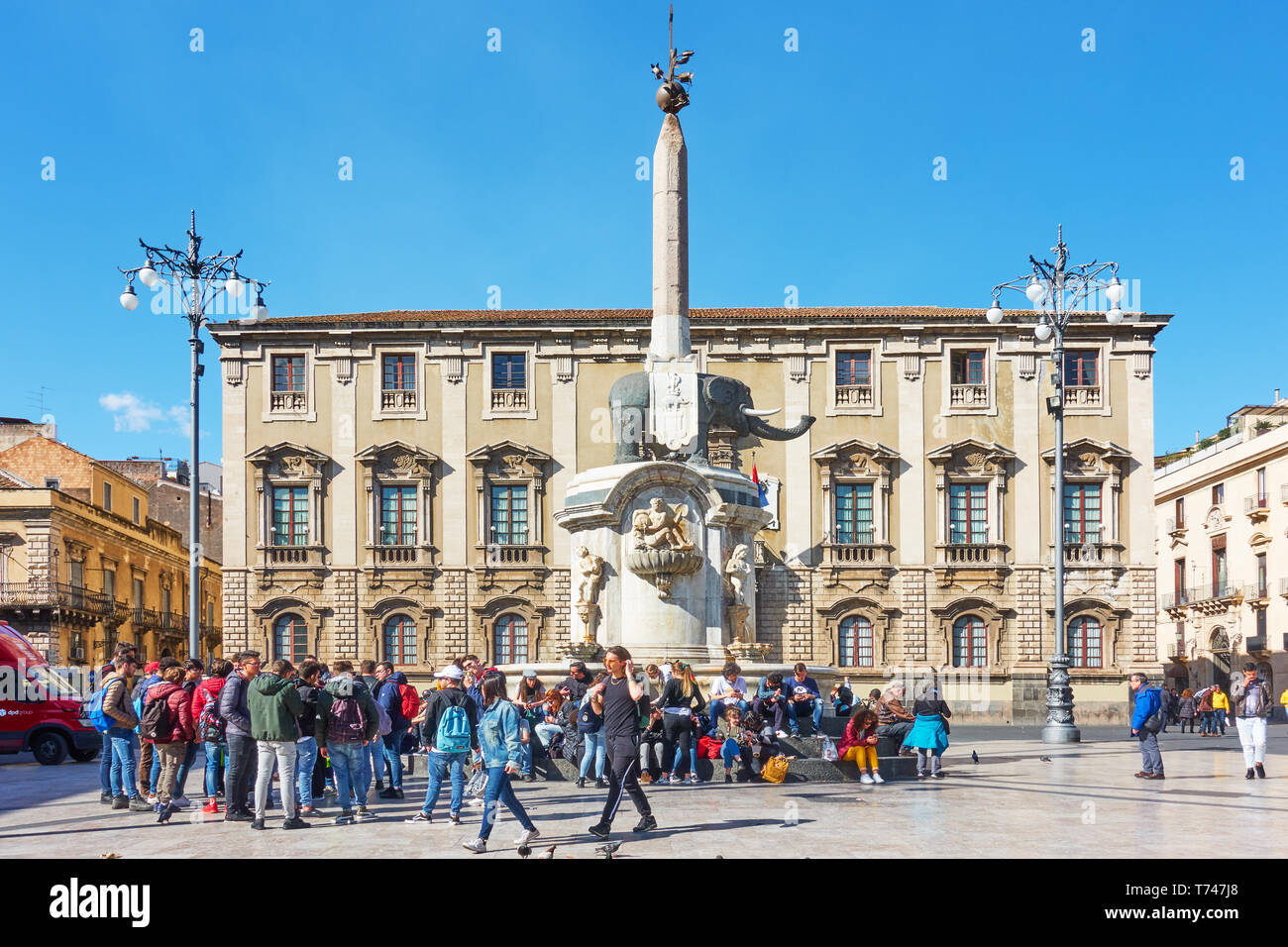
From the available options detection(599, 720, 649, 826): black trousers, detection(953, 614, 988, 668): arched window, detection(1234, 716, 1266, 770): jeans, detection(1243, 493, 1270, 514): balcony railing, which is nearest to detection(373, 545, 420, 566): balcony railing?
detection(953, 614, 988, 668): arched window

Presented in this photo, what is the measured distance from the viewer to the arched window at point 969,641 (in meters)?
42.6

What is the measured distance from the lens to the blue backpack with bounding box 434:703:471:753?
12.3 meters

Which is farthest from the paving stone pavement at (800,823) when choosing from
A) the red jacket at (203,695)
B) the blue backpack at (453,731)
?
the red jacket at (203,695)

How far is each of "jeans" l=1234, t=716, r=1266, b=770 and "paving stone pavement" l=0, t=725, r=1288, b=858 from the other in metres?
0.39

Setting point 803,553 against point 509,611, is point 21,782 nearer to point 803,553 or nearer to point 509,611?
point 509,611

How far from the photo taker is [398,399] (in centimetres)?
4412

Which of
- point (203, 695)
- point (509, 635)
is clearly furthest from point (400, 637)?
point (203, 695)

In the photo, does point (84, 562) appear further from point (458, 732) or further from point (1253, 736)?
point (1253, 736)

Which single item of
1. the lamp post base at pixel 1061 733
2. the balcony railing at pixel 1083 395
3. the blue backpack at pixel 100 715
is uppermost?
the balcony railing at pixel 1083 395

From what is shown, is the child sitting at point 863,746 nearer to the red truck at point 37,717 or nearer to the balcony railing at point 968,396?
the red truck at point 37,717

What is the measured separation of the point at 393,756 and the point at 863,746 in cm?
552

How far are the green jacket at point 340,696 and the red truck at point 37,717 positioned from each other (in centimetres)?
1169

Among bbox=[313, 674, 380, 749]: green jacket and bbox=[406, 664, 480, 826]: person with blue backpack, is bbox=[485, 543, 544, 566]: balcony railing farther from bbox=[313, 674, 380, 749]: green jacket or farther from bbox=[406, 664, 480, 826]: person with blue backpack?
bbox=[406, 664, 480, 826]: person with blue backpack

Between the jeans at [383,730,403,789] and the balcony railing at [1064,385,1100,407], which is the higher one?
the balcony railing at [1064,385,1100,407]
